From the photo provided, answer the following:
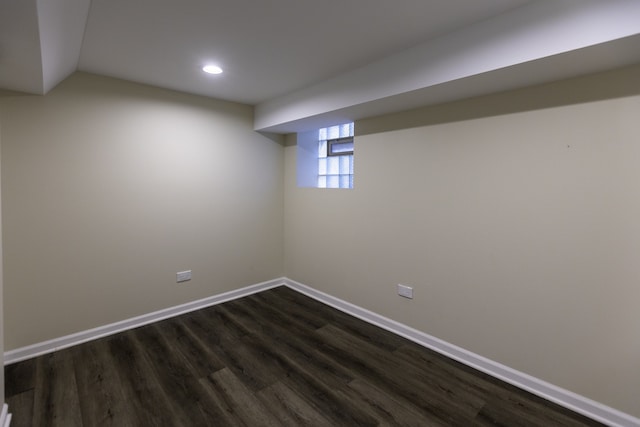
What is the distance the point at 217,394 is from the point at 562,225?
254 centimetres

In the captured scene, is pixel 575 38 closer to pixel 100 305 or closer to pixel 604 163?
pixel 604 163

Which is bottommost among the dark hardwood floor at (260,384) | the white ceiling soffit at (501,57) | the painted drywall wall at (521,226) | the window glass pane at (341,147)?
the dark hardwood floor at (260,384)

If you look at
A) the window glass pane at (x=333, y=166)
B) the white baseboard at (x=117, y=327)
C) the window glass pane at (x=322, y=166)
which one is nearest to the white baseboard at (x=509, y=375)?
the white baseboard at (x=117, y=327)

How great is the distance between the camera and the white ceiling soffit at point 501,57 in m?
1.43

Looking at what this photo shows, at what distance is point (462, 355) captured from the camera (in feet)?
7.92

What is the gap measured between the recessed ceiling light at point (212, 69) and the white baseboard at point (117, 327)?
238 cm

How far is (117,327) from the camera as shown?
2.82 meters

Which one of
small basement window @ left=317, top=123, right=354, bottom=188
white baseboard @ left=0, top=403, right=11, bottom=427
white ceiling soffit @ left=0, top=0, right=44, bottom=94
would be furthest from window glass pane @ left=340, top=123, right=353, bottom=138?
white baseboard @ left=0, top=403, right=11, bottom=427

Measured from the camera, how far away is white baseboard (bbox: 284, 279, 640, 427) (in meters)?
1.81

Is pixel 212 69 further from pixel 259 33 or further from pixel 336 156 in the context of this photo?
pixel 336 156

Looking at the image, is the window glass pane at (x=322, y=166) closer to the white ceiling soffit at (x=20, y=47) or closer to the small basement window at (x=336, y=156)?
the small basement window at (x=336, y=156)

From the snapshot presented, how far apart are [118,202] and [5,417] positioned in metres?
1.66

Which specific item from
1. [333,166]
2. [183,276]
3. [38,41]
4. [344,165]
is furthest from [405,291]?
[38,41]

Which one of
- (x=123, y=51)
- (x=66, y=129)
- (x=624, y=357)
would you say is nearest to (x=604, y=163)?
(x=624, y=357)
